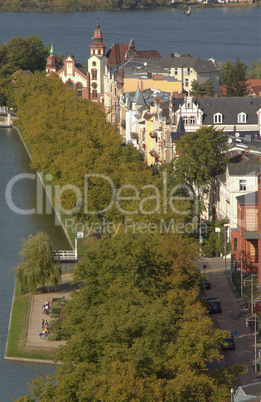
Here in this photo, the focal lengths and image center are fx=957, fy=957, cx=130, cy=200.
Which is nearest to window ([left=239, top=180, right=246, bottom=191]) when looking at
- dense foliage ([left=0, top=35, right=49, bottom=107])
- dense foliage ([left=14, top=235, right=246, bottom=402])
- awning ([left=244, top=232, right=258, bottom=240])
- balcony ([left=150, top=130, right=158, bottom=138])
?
awning ([left=244, top=232, right=258, bottom=240])

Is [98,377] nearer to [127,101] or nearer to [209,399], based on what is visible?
[209,399]

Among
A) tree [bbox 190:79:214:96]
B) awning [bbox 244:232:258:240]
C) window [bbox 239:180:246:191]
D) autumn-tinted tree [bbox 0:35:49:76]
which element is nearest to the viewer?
awning [bbox 244:232:258:240]

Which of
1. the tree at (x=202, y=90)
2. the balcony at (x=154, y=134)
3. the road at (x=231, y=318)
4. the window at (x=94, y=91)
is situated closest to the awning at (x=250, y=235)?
the road at (x=231, y=318)

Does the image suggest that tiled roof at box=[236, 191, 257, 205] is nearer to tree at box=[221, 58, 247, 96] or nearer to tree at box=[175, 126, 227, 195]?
tree at box=[175, 126, 227, 195]

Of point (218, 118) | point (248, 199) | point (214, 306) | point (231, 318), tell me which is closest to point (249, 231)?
point (248, 199)

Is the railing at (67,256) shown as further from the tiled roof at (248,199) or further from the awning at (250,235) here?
the awning at (250,235)

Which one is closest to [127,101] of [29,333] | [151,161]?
[151,161]

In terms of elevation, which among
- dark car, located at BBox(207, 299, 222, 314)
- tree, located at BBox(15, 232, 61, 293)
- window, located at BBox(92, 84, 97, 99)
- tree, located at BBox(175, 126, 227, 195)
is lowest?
dark car, located at BBox(207, 299, 222, 314)
